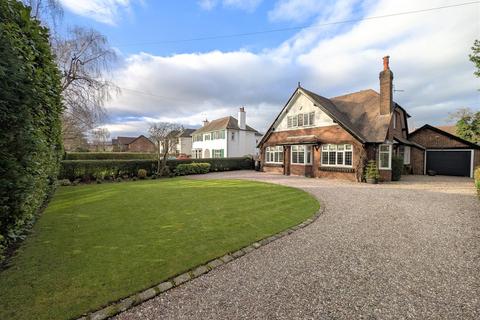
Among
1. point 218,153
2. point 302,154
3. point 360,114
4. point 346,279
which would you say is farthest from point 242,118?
point 346,279

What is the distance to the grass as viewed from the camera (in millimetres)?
2875

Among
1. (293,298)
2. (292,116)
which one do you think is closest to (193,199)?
(293,298)

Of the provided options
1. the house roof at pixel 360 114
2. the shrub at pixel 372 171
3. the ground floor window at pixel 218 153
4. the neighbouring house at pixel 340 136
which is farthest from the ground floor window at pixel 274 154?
the ground floor window at pixel 218 153

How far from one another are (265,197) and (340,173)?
965 centimetres

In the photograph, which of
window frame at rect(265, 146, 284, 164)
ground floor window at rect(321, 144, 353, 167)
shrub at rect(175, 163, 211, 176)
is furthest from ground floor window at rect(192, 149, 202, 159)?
ground floor window at rect(321, 144, 353, 167)

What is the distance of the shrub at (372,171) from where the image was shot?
47.7ft

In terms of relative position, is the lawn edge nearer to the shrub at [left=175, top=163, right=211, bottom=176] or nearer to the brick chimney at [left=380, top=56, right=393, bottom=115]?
the shrub at [left=175, top=163, right=211, bottom=176]

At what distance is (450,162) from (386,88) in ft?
33.7

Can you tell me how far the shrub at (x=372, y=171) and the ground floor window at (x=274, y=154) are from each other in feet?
26.2

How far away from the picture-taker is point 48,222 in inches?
228

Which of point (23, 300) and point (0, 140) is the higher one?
point (0, 140)

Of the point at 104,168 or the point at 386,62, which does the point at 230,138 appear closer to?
the point at 104,168

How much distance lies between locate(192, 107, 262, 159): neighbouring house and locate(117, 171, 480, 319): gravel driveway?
26.5 metres

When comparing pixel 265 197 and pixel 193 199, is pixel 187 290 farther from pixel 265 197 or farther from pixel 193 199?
pixel 265 197
